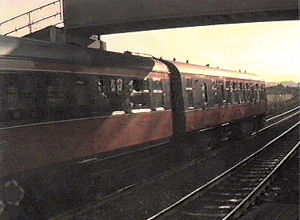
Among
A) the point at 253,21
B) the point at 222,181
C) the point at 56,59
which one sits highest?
the point at 253,21

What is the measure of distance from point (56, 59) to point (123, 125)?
115 inches

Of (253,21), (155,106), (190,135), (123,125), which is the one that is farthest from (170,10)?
(123,125)

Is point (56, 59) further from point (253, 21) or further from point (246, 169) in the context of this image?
point (253, 21)

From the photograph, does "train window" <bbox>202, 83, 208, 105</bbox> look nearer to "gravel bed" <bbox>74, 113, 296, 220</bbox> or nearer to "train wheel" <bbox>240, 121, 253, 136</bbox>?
"gravel bed" <bbox>74, 113, 296, 220</bbox>

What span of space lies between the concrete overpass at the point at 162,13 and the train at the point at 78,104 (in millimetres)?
5921

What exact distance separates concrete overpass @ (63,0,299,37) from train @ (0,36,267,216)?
5921 mm

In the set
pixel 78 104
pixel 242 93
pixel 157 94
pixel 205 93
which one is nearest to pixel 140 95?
pixel 157 94

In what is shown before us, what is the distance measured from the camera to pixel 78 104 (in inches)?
371

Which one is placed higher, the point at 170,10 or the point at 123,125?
the point at 170,10

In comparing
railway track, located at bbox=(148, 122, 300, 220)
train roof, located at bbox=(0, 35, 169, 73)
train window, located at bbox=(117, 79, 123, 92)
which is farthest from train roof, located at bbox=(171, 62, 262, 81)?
train window, located at bbox=(117, 79, 123, 92)

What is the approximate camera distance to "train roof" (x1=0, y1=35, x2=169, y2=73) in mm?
7926

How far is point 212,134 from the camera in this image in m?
18.7

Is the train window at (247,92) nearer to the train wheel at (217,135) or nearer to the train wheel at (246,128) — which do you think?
the train wheel at (246,128)

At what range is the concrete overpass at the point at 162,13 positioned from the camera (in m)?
20.6
